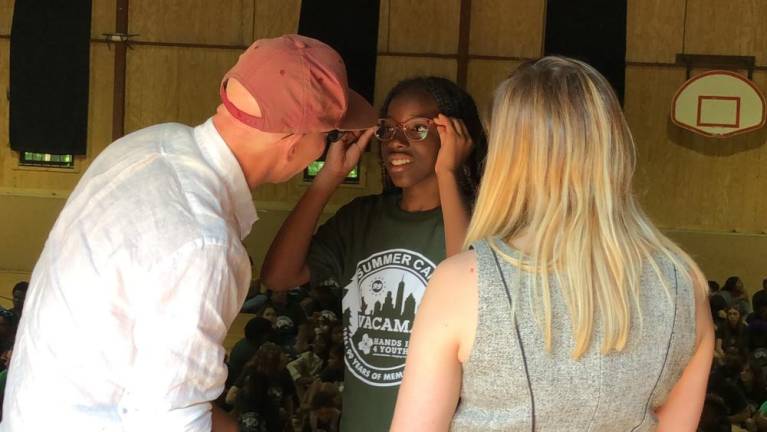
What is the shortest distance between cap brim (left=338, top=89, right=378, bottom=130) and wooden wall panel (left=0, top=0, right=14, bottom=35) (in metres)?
8.22

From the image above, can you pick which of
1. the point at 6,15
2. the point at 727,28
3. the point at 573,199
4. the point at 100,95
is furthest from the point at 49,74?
the point at 573,199

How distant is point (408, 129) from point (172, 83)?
7137mm

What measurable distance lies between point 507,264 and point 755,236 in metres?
7.67

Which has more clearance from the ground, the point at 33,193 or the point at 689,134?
the point at 689,134

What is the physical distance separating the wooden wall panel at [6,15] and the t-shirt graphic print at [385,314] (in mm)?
8003

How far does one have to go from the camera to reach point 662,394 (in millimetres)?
1181

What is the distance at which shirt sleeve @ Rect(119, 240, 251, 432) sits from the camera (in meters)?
1.10

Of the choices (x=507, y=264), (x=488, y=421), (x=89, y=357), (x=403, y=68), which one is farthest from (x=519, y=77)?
(x=403, y=68)

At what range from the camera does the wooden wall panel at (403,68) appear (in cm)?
835

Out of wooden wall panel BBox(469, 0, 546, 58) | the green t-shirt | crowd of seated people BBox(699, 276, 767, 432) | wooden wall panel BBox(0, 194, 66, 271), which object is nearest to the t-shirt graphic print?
the green t-shirt

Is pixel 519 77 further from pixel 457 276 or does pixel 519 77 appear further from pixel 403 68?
pixel 403 68

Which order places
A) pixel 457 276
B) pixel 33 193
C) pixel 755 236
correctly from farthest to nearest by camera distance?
pixel 33 193
pixel 755 236
pixel 457 276

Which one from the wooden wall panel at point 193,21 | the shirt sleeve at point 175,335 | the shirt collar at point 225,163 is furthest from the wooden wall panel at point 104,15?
the shirt sleeve at point 175,335

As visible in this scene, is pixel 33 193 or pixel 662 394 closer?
pixel 662 394
